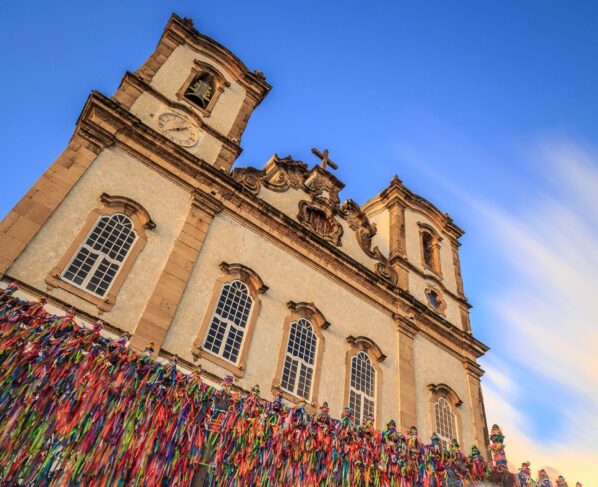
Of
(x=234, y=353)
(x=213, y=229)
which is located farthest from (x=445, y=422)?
(x=213, y=229)

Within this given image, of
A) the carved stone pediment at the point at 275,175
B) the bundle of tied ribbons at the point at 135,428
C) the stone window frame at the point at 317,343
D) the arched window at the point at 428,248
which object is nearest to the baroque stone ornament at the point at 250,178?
the carved stone pediment at the point at 275,175

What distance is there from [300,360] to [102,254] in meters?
6.06

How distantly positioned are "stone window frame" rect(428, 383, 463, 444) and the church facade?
0.07 meters

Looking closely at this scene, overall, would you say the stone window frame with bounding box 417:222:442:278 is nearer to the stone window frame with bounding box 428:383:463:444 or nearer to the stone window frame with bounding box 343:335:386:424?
the stone window frame with bounding box 428:383:463:444

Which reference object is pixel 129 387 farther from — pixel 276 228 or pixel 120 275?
pixel 276 228

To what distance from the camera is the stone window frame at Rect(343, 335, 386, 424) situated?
1446 centimetres

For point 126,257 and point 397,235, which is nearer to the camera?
point 126,257

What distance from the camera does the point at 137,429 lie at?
831 centimetres

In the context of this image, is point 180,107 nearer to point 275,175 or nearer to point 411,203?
point 275,175

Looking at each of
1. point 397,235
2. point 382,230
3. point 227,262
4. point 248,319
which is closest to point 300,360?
point 248,319

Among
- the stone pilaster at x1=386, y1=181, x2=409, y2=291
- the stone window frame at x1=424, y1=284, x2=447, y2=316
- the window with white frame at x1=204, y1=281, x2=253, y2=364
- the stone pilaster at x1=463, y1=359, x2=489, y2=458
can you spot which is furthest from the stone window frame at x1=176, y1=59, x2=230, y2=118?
the stone pilaster at x1=463, y1=359, x2=489, y2=458

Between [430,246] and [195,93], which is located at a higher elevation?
[430,246]

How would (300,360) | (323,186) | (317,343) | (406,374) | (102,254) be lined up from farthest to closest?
(323,186), (406,374), (317,343), (300,360), (102,254)

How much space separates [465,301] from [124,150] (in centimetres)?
1585
